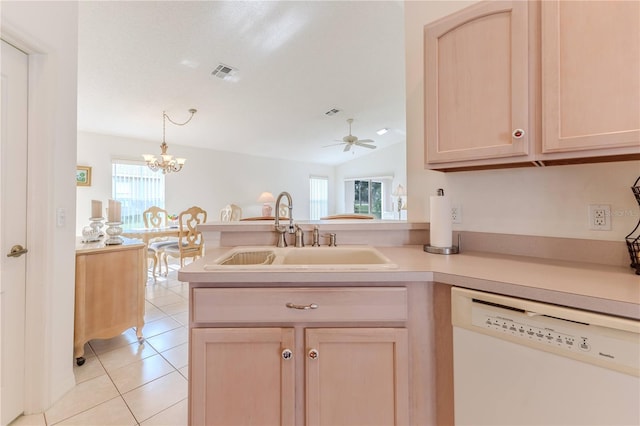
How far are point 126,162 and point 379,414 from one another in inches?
209

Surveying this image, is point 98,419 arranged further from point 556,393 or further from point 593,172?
point 593,172

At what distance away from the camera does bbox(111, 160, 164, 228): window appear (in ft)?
14.8

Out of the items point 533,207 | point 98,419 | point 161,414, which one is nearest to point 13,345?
point 98,419

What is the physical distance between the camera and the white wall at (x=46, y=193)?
1.40 m

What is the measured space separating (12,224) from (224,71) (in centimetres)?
257

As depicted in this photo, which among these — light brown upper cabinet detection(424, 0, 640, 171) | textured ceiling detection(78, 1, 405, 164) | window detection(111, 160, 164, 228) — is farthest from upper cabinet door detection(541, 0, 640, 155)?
window detection(111, 160, 164, 228)

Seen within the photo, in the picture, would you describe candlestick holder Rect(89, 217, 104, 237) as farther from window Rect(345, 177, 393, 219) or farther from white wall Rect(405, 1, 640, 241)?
window Rect(345, 177, 393, 219)

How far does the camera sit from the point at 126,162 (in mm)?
4598

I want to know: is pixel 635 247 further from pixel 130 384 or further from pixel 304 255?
pixel 130 384

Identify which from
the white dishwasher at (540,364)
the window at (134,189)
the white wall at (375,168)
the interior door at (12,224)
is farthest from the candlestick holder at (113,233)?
the white wall at (375,168)

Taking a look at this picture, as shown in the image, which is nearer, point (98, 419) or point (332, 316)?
point (332, 316)

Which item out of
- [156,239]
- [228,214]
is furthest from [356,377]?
[228,214]

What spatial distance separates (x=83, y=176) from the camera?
13.8ft

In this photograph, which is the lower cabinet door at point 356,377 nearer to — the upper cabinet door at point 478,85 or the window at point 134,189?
the upper cabinet door at point 478,85
